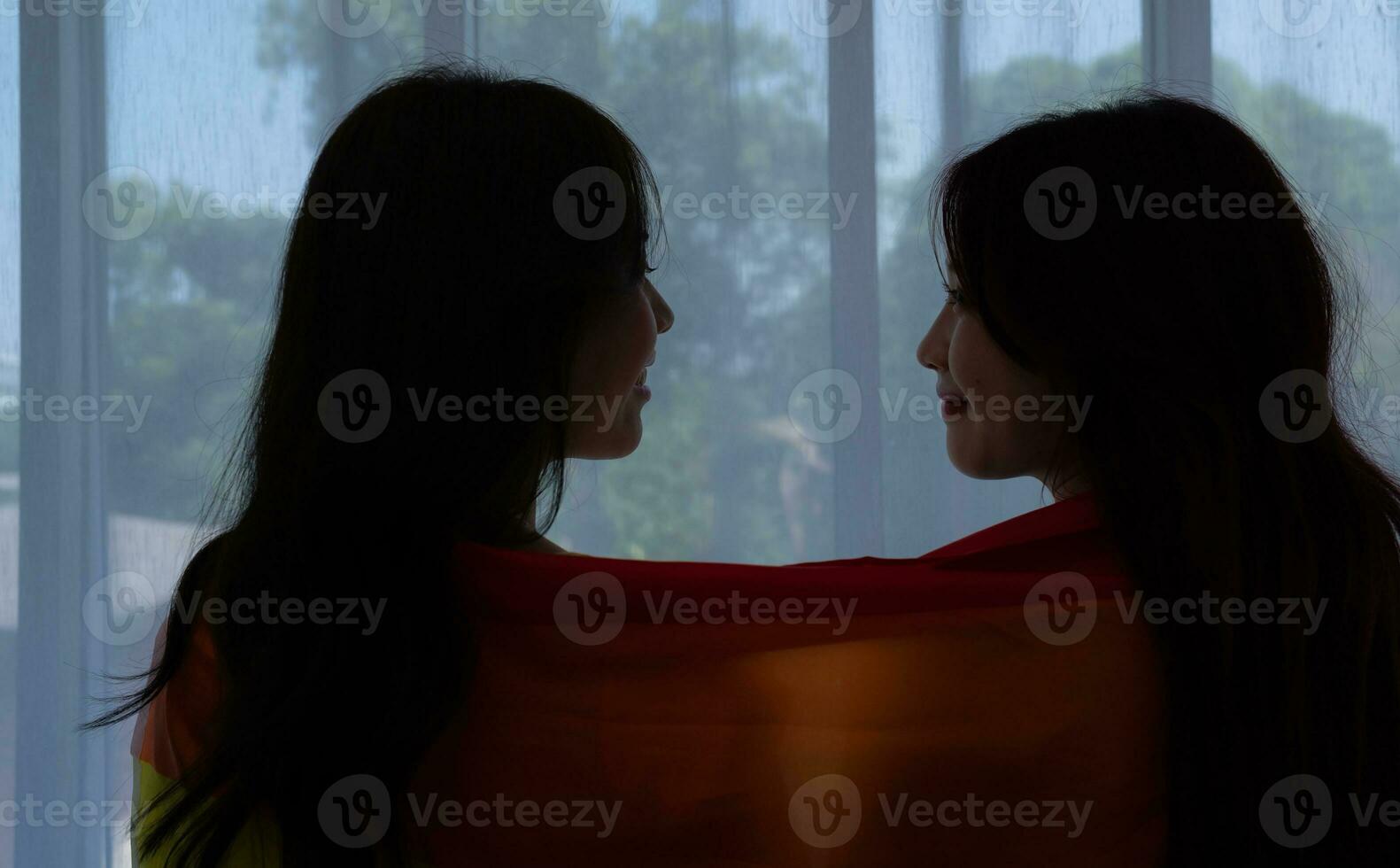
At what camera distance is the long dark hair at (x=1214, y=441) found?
65 cm

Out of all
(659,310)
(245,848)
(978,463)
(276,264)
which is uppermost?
(276,264)

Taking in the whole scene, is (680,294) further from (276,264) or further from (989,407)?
(989,407)

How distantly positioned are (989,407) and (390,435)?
43cm

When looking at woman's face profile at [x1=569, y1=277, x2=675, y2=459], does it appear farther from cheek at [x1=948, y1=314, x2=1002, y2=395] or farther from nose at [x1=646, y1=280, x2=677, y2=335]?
cheek at [x1=948, y1=314, x2=1002, y2=395]

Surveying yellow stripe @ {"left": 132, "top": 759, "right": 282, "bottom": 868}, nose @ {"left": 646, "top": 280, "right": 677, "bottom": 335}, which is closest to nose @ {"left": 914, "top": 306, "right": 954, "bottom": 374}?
nose @ {"left": 646, "top": 280, "right": 677, "bottom": 335}

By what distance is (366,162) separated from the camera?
72cm

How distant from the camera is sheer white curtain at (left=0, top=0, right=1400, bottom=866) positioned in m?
1.42

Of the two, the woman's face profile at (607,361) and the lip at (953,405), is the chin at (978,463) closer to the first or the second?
the lip at (953,405)

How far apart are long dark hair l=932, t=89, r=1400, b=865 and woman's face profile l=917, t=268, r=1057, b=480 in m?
0.02

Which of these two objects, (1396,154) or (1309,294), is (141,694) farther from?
(1396,154)

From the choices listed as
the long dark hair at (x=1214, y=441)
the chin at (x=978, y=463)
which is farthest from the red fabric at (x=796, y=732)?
the chin at (x=978, y=463)

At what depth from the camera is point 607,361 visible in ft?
2.49

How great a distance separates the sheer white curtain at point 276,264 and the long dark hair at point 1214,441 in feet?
2.30

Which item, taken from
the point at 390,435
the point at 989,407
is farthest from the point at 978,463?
the point at 390,435
